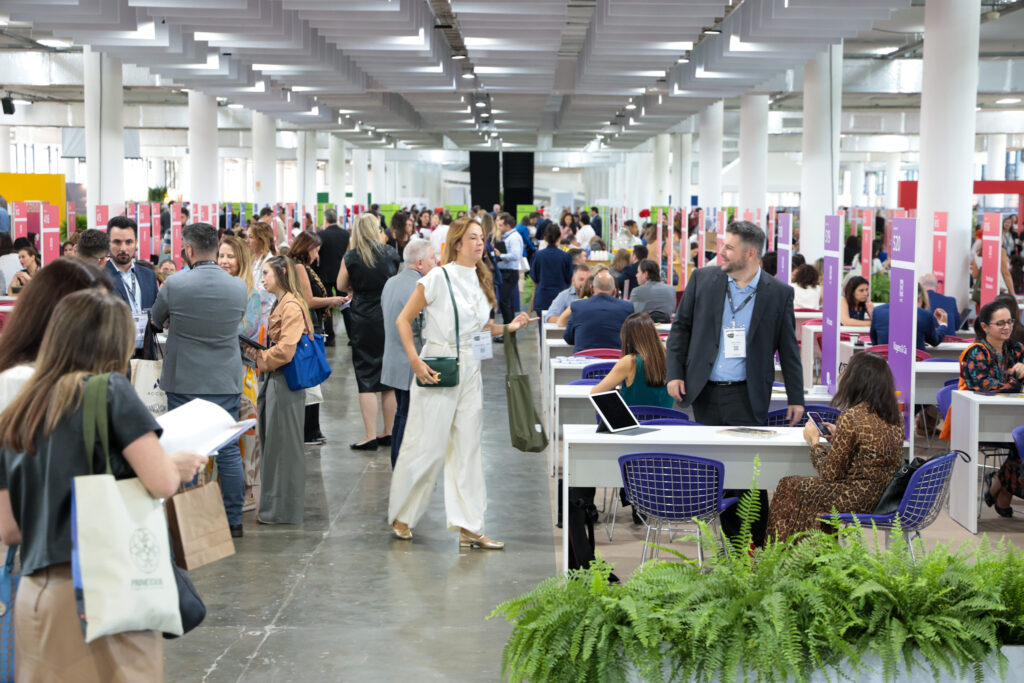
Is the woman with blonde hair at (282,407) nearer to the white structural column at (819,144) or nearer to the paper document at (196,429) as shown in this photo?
the paper document at (196,429)

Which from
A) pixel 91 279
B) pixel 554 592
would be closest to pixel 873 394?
pixel 554 592

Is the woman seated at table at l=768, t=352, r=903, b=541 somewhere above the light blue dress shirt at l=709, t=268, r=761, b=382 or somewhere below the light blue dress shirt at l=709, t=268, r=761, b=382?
below

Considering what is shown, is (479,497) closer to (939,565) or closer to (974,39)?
(939,565)

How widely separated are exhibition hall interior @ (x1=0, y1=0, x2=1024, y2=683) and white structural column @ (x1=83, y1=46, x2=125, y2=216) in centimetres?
353

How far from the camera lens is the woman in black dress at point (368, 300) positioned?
25.6 ft

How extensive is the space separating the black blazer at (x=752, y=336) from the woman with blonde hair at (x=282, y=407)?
6.68 ft

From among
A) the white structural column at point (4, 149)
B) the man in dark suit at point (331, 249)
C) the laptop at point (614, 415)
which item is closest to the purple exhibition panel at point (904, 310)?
the laptop at point (614, 415)

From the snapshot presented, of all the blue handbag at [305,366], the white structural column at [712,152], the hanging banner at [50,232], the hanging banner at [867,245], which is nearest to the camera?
the blue handbag at [305,366]

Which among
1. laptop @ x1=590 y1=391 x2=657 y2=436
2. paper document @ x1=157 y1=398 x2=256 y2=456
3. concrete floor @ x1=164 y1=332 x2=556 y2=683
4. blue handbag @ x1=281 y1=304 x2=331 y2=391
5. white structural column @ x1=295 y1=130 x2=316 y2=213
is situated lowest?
concrete floor @ x1=164 y1=332 x2=556 y2=683

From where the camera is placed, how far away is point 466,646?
173 inches

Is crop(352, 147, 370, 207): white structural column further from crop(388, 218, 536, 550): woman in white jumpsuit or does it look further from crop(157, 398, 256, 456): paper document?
crop(157, 398, 256, 456): paper document

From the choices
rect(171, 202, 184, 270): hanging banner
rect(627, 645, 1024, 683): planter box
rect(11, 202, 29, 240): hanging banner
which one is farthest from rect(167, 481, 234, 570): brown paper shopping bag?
rect(171, 202, 184, 270): hanging banner

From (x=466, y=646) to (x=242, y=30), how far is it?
10.5m

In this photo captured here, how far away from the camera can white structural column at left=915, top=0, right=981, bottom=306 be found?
1162 centimetres
